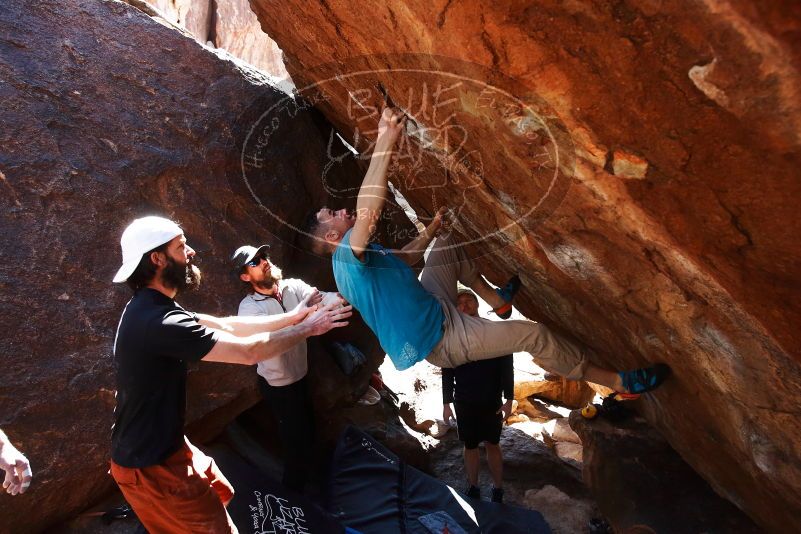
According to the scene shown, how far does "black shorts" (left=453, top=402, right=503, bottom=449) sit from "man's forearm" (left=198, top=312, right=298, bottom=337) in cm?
158

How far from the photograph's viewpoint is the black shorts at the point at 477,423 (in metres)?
3.73

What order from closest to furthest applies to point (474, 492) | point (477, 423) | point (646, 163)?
point (646, 163) < point (477, 423) < point (474, 492)

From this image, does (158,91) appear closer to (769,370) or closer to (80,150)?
(80,150)

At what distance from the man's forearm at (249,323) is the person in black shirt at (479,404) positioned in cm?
148

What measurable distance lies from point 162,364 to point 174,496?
539 mm

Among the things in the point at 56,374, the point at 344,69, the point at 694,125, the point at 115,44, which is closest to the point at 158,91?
the point at 115,44

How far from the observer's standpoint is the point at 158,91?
3803mm

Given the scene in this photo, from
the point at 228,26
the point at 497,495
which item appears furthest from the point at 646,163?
the point at 228,26

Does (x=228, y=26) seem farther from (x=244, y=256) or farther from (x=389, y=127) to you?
(x=389, y=127)

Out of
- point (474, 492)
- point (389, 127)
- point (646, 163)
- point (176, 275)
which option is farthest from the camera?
point (474, 492)

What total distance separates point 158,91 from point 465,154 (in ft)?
7.60

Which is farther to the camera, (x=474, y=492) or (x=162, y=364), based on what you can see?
(x=474, y=492)

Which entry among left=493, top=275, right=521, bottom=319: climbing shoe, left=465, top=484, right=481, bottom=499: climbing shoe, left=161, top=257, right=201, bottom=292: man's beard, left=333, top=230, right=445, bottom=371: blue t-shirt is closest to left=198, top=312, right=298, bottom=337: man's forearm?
left=161, top=257, right=201, bottom=292: man's beard
